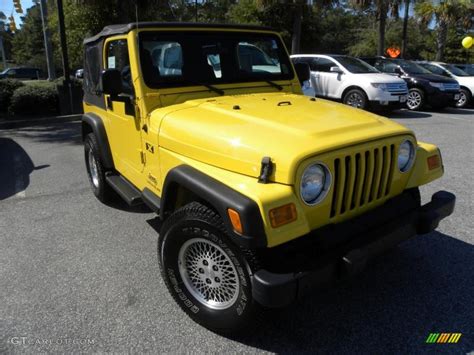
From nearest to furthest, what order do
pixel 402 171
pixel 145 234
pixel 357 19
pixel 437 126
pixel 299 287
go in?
pixel 299 287
pixel 402 171
pixel 145 234
pixel 437 126
pixel 357 19

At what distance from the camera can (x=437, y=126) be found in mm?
9625

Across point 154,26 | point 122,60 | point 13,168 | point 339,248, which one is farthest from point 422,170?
point 13,168

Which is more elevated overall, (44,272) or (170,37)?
(170,37)

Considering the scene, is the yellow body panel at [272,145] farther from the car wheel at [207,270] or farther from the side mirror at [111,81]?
the car wheel at [207,270]

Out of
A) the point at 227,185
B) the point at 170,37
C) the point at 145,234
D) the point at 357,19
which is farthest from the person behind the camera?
the point at 357,19

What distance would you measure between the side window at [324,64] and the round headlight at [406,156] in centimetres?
945

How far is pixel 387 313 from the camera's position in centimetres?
282

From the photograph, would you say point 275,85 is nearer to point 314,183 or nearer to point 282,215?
point 314,183

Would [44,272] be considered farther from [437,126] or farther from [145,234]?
[437,126]

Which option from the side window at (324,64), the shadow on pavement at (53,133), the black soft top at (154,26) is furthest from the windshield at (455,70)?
the black soft top at (154,26)

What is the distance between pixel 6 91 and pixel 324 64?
9251mm

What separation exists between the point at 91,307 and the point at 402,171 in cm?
242

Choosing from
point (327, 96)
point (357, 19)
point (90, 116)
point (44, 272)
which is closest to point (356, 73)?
point (327, 96)

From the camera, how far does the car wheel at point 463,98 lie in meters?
13.2
